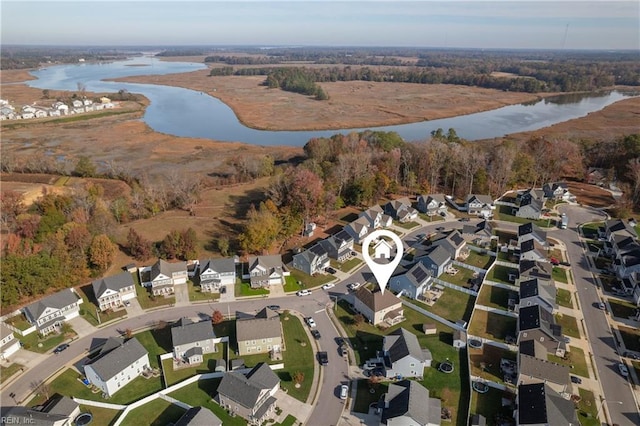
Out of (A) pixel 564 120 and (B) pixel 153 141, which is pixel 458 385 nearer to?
(B) pixel 153 141

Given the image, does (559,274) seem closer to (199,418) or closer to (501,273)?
(501,273)

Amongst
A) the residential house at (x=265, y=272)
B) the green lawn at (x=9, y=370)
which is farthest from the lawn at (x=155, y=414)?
the residential house at (x=265, y=272)

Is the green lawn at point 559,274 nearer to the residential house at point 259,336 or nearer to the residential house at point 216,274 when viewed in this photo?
the residential house at point 259,336

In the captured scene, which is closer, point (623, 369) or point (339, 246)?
point (623, 369)

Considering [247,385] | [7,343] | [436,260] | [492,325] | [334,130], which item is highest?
[334,130]

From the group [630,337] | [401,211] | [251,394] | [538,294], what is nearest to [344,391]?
[251,394]

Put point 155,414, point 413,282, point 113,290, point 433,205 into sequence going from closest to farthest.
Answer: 1. point 155,414
2. point 113,290
3. point 413,282
4. point 433,205
